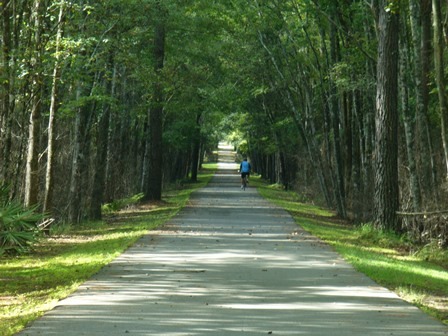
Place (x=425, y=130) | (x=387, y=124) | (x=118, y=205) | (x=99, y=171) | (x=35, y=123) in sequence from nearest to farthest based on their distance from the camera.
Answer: (x=35, y=123)
(x=425, y=130)
(x=387, y=124)
(x=99, y=171)
(x=118, y=205)

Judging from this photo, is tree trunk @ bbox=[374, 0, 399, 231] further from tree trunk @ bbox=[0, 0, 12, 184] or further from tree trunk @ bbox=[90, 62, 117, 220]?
tree trunk @ bbox=[90, 62, 117, 220]

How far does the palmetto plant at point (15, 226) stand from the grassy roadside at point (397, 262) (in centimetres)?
655

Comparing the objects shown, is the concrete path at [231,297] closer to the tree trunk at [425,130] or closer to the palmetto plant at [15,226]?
the palmetto plant at [15,226]

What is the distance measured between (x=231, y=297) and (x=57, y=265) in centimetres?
539

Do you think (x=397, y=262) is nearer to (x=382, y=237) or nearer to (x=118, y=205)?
(x=382, y=237)

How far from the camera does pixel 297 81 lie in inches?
1528

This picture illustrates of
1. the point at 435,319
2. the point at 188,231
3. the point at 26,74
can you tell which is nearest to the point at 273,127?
the point at 188,231

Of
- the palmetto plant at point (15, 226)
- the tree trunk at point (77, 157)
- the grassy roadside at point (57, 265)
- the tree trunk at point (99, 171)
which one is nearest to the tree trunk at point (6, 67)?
the palmetto plant at point (15, 226)

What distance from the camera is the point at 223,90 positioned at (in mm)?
41438

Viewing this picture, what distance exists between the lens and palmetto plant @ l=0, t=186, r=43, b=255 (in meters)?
16.7

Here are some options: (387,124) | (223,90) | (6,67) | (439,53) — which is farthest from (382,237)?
(223,90)

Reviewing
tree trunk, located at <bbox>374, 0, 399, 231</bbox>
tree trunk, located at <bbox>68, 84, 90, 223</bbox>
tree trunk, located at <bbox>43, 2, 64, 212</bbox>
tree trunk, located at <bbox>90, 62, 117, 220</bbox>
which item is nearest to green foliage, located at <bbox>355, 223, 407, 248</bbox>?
tree trunk, located at <bbox>374, 0, 399, 231</bbox>

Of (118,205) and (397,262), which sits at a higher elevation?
Answer: (118,205)

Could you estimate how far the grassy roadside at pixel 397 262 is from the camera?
468 inches
